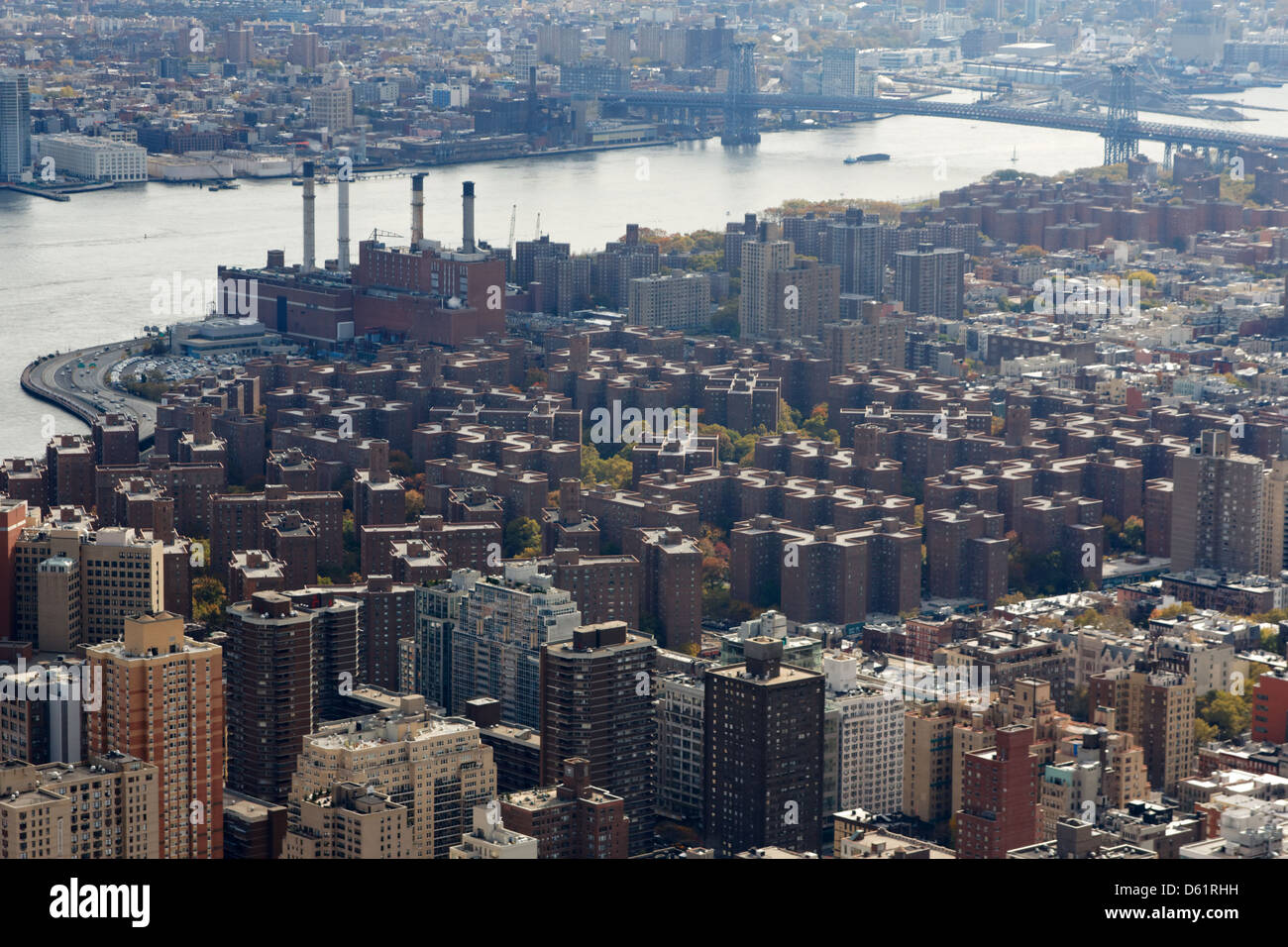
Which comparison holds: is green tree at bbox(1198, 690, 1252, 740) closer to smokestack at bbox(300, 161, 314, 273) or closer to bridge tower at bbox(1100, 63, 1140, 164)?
smokestack at bbox(300, 161, 314, 273)

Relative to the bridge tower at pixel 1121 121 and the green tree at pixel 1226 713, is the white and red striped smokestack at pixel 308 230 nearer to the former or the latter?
the green tree at pixel 1226 713

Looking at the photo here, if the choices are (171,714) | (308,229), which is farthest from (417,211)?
(171,714)

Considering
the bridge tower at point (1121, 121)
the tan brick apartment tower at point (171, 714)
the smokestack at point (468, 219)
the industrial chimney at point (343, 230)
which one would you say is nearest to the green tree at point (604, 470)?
the smokestack at point (468, 219)

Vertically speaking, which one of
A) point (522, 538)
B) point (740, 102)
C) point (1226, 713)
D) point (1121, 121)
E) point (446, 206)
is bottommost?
point (1226, 713)

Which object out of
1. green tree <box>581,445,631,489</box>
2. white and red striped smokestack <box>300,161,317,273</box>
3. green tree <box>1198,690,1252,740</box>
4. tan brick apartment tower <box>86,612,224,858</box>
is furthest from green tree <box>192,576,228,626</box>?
white and red striped smokestack <box>300,161,317,273</box>

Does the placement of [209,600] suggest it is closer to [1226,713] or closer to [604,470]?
[604,470]
